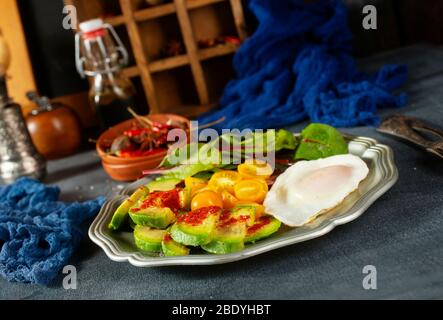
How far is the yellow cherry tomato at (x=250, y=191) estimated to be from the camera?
2.27 ft

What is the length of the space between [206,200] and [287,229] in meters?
0.10

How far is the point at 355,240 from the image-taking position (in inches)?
24.7

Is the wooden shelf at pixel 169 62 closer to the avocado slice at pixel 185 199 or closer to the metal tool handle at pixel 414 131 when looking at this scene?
the metal tool handle at pixel 414 131

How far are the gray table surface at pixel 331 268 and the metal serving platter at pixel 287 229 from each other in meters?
0.03

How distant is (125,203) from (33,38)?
0.80 meters

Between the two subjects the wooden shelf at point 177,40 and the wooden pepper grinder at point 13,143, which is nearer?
the wooden pepper grinder at point 13,143

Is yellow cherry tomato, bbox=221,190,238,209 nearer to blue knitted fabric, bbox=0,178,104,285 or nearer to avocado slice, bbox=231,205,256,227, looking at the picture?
avocado slice, bbox=231,205,256,227

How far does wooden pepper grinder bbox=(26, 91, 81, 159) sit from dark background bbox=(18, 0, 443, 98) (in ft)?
0.72

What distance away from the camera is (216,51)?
1.31 metres

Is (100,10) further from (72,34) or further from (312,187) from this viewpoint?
(312,187)

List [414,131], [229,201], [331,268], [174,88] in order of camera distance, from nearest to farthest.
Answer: [331,268] < [229,201] < [414,131] < [174,88]

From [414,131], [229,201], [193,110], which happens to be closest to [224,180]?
[229,201]

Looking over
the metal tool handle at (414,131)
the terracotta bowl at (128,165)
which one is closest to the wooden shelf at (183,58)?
the terracotta bowl at (128,165)

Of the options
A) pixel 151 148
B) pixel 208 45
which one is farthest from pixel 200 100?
pixel 151 148
